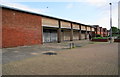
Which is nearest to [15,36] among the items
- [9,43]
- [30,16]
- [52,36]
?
[9,43]

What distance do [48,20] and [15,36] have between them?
8983mm

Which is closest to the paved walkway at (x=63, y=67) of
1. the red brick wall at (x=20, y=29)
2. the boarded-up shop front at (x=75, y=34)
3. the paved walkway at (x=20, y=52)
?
the paved walkway at (x=20, y=52)

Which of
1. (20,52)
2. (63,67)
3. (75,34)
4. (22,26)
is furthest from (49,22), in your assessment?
(63,67)

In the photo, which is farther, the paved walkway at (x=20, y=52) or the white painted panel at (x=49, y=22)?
the white painted panel at (x=49, y=22)

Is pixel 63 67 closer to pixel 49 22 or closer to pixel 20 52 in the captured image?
pixel 20 52

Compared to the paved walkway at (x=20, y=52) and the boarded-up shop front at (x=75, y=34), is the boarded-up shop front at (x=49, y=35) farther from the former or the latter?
the boarded-up shop front at (x=75, y=34)

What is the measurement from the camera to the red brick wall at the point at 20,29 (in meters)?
15.4

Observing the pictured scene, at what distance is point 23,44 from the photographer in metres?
17.7

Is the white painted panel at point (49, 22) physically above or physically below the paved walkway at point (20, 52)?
above

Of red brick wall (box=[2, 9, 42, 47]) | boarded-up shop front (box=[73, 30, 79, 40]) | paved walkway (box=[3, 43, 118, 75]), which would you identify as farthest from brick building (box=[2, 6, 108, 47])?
boarded-up shop front (box=[73, 30, 79, 40])

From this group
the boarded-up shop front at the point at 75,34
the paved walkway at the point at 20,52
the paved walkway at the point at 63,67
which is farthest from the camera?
the boarded-up shop front at the point at 75,34

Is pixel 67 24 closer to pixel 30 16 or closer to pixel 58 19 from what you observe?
pixel 58 19

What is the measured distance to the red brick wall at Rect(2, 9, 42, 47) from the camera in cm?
1536

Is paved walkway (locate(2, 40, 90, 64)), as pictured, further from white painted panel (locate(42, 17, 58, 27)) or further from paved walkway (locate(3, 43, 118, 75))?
white painted panel (locate(42, 17, 58, 27))
